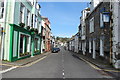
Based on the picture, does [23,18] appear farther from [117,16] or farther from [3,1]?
[117,16]

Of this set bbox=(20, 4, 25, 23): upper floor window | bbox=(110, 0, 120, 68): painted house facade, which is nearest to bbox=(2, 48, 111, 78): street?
bbox=(110, 0, 120, 68): painted house facade

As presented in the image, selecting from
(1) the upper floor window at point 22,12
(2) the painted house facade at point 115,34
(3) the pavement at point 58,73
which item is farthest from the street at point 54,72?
(1) the upper floor window at point 22,12

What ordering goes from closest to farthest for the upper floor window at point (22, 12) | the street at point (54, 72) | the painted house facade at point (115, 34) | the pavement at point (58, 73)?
1. the pavement at point (58, 73)
2. the street at point (54, 72)
3. the painted house facade at point (115, 34)
4. the upper floor window at point (22, 12)

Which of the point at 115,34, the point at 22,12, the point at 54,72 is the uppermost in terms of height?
the point at 22,12

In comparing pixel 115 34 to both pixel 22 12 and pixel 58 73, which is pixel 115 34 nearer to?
pixel 58 73

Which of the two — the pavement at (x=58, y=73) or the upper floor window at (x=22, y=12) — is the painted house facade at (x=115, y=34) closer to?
the pavement at (x=58, y=73)

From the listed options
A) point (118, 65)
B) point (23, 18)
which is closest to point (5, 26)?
point (23, 18)

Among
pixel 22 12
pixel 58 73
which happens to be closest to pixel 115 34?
pixel 58 73

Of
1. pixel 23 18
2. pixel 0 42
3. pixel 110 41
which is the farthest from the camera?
pixel 23 18

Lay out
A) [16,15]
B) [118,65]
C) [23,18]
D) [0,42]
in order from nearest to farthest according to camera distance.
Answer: [118,65], [0,42], [16,15], [23,18]

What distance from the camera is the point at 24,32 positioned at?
687 inches

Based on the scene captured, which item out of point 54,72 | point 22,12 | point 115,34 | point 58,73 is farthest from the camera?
point 22,12

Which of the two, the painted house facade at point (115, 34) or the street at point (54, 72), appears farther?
the painted house facade at point (115, 34)

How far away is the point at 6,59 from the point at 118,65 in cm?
1002
